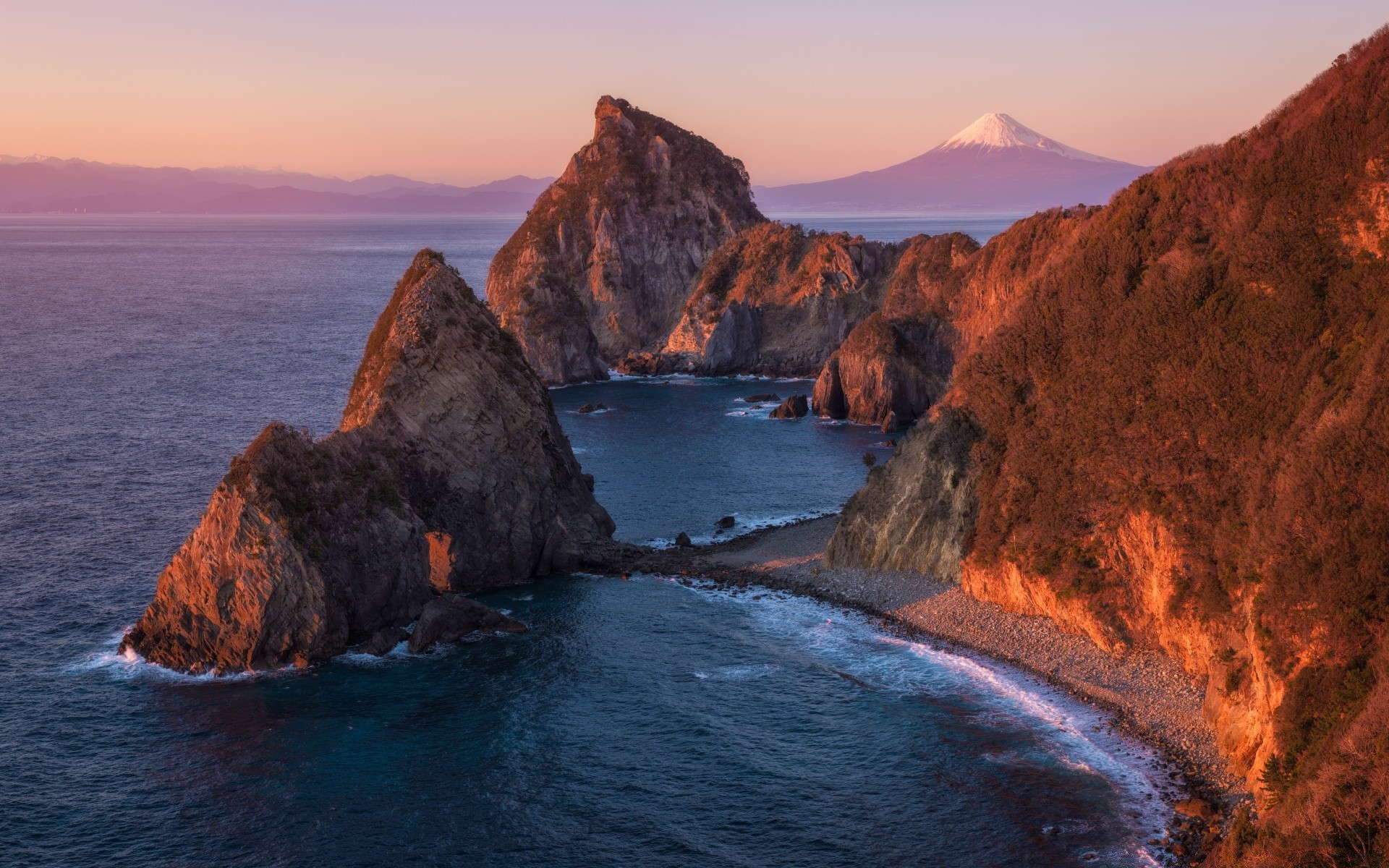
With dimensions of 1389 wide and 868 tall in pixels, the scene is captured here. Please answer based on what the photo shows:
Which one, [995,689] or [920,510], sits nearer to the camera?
[995,689]

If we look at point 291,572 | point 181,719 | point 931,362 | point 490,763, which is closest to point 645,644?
point 490,763

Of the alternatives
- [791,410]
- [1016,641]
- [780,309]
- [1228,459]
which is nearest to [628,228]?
[780,309]

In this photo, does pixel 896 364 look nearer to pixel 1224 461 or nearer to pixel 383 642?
pixel 1224 461

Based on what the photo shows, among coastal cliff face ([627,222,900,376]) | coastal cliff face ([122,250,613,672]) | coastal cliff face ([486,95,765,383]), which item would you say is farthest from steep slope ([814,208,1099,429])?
coastal cliff face ([122,250,613,672])

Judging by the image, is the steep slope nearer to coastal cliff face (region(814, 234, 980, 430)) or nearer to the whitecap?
coastal cliff face (region(814, 234, 980, 430))

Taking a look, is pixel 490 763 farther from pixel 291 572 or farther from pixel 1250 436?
pixel 1250 436

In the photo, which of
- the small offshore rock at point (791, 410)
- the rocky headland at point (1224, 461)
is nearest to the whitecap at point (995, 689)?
the rocky headland at point (1224, 461)
